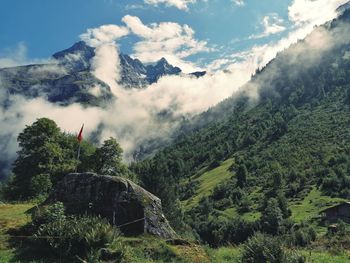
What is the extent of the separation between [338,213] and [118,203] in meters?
108

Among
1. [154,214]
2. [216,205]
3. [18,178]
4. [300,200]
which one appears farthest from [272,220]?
[154,214]

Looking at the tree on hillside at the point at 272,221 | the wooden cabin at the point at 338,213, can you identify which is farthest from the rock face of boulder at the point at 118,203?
the tree on hillside at the point at 272,221

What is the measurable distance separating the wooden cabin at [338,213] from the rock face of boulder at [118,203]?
100.0 meters

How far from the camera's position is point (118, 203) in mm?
29828

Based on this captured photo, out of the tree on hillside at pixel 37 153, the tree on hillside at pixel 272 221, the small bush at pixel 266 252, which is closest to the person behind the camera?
the small bush at pixel 266 252

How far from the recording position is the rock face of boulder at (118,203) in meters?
29.1

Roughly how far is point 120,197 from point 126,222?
166 centimetres

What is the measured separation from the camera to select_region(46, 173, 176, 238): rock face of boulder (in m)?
29.1

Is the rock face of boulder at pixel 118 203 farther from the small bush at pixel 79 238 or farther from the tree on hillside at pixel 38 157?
the tree on hillside at pixel 38 157

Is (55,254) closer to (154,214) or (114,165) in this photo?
(154,214)

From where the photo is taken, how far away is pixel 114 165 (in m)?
81.2

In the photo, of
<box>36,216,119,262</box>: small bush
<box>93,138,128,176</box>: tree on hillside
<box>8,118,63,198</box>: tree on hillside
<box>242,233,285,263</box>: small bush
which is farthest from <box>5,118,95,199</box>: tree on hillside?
<box>242,233,285,263</box>: small bush

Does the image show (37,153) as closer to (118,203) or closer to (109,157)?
(109,157)

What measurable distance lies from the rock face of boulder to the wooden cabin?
9998 centimetres
